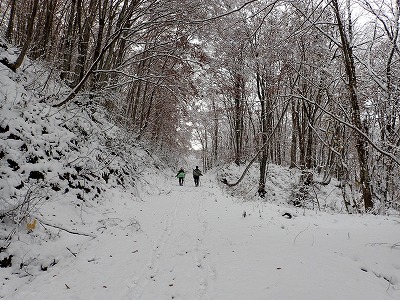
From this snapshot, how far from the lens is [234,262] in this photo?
13.8ft

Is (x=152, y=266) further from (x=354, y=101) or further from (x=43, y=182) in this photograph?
(x=354, y=101)

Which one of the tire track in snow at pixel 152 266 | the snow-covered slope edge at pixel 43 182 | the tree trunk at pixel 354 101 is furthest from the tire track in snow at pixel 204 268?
the tree trunk at pixel 354 101

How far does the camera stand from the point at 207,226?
6664 millimetres

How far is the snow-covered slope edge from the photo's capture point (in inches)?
153

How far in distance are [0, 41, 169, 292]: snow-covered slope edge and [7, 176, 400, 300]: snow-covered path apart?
354 millimetres

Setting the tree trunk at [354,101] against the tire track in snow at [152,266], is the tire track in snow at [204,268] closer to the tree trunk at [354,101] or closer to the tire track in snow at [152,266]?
the tire track in snow at [152,266]

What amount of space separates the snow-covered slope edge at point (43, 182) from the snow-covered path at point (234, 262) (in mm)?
354

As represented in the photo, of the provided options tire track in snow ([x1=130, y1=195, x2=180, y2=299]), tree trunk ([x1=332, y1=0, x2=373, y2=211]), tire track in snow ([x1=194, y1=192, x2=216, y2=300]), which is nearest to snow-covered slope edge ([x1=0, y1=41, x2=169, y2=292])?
tire track in snow ([x1=130, y1=195, x2=180, y2=299])

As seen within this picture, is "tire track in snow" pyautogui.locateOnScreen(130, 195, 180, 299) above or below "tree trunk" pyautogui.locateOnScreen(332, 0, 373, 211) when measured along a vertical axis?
below

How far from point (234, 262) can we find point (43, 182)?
4247mm

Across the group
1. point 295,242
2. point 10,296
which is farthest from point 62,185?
point 295,242

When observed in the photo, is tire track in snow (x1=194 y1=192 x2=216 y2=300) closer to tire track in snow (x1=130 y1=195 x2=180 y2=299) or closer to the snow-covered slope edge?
tire track in snow (x1=130 y1=195 x2=180 y2=299)

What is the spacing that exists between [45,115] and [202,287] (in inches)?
229

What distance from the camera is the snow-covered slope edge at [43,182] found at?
12.7 feet
